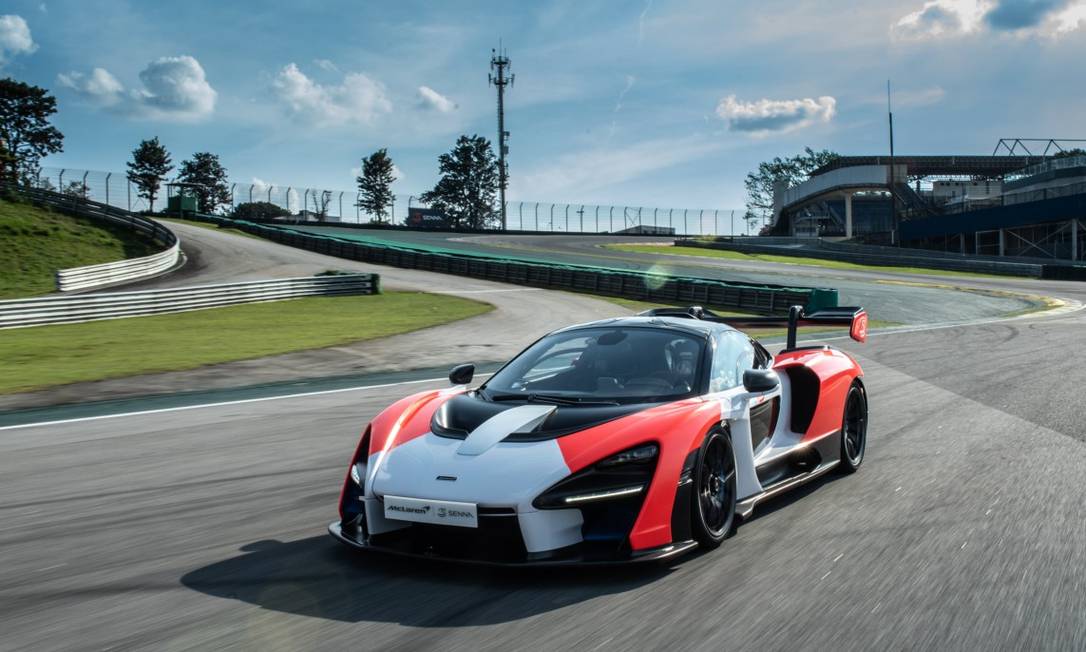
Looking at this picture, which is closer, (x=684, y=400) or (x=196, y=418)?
(x=684, y=400)

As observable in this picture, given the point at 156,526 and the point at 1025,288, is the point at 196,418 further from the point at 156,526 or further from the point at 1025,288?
the point at 1025,288

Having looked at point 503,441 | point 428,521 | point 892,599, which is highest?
point 503,441

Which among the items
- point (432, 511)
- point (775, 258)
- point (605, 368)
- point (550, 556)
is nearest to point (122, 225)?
point (775, 258)

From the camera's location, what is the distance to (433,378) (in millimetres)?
12984

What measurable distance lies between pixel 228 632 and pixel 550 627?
1176 mm

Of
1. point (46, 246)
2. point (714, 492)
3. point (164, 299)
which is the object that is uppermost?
point (46, 246)

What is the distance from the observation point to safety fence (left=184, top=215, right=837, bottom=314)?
2773cm

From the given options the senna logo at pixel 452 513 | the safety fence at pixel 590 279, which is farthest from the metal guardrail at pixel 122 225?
the senna logo at pixel 452 513

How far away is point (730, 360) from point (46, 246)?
41542 mm

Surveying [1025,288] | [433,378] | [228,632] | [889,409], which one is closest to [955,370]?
[889,409]

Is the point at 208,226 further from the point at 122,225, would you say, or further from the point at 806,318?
the point at 806,318

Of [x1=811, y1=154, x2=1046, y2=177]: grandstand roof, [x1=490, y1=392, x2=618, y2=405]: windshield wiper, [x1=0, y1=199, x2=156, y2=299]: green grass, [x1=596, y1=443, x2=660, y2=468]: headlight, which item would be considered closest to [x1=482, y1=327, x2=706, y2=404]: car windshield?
[x1=490, y1=392, x2=618, y2=405]: windshield wiper

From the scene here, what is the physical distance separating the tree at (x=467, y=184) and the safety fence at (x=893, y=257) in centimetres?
5195

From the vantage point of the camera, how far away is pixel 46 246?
4056 cm
